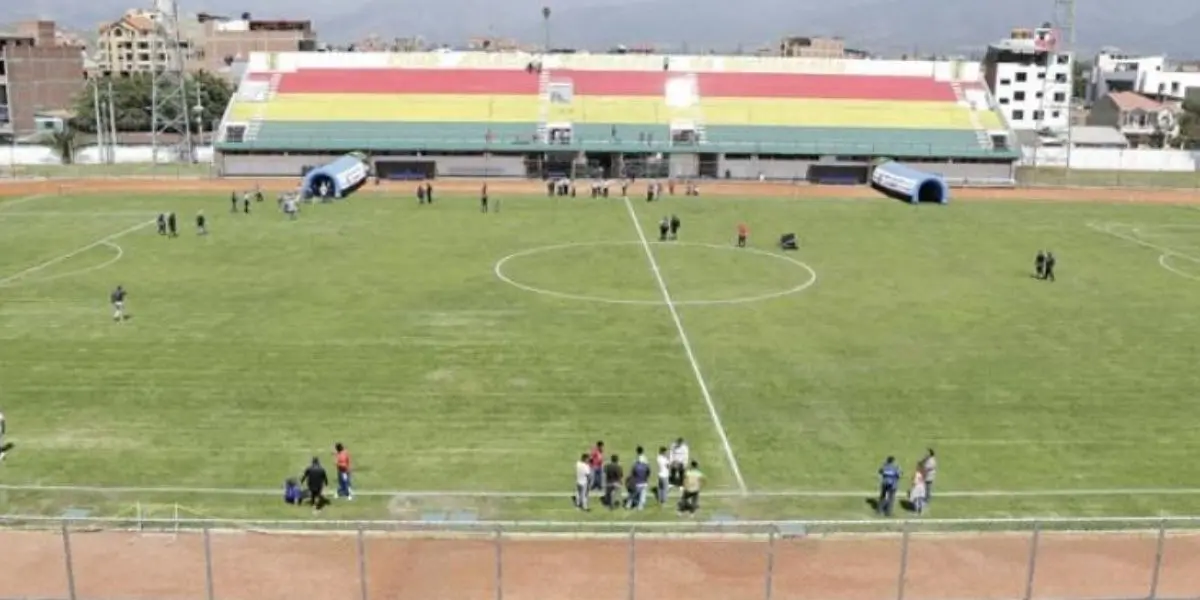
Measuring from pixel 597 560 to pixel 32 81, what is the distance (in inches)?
5680

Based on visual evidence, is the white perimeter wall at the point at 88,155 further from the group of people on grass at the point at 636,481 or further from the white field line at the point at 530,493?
the group of people on grass at the point at 636,481

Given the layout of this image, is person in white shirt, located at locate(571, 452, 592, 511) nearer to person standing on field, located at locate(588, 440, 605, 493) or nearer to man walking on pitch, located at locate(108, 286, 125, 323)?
person standing on field, located at locate(588, 440, 605, 493)

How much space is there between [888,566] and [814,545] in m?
1.45

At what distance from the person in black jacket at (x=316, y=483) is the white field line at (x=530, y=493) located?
87cm

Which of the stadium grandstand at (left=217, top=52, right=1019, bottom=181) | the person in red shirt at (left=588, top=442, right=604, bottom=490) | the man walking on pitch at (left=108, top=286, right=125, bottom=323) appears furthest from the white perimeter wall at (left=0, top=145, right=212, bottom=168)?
the person in red shirt at (left=588, top=442, right=604, bottom=490)

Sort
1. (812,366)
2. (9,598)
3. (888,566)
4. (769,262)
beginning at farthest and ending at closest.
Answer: (769,262) → (812,366) → (888,566) → (9,598)

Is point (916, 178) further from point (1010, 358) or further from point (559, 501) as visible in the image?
point (559, 501)

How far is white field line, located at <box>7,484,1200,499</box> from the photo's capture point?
23.3 metres

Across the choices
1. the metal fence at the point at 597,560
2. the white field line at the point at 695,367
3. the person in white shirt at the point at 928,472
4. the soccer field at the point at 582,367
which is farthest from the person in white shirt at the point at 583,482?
the person in white shirt at the point at 928,472

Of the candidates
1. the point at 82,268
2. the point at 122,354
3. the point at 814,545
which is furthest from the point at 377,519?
the point at 82,268

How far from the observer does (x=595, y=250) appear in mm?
51938

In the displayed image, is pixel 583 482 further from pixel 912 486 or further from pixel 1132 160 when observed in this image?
pixel 1132 160

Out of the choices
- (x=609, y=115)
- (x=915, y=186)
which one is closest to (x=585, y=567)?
(x=915, y=186)

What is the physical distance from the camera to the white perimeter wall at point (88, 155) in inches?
3681
